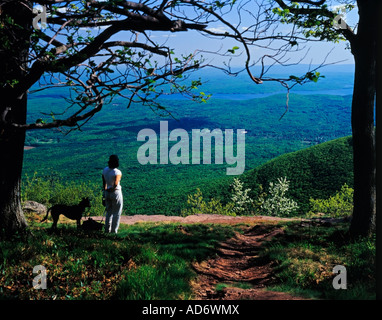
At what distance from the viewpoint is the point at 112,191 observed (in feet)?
27.4

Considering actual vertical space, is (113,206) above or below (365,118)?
below

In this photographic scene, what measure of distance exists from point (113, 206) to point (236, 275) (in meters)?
3.73

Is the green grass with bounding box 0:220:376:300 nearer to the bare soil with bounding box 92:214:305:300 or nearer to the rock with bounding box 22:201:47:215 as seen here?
the bare soil with bounding box 92:214:305:300

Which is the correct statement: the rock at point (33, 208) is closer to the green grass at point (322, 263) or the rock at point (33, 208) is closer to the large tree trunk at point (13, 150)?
the large tree trunk at point (13, 150)

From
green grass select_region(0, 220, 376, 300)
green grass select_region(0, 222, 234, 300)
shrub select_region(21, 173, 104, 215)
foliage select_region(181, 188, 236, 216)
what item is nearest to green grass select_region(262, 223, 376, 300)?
green grass select_region(0, 220, 376, 300)

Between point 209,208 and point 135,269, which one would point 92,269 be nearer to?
point 135,269

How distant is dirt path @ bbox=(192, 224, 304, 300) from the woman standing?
2.79 meters

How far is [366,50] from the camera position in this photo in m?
7.64

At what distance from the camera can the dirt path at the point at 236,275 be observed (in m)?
4.55

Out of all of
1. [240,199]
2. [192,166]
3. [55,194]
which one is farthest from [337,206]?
[192,166]

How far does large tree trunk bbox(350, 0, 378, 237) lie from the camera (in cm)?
761
